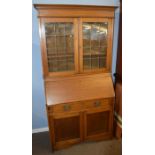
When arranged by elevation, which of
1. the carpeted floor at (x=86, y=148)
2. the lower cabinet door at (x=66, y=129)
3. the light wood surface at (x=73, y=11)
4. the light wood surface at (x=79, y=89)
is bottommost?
the carpeted floor at (x=86, y=148)

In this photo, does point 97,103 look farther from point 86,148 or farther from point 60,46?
point 60,46

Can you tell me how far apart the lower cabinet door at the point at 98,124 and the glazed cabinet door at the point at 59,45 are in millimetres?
674

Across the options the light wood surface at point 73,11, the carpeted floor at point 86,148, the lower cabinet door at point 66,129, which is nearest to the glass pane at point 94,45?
the light wood surface at point 73,11

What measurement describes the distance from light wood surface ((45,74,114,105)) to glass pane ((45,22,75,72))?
195 mm

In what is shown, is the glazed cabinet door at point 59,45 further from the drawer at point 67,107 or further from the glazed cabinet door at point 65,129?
the glazed cabinet door at point 65,129

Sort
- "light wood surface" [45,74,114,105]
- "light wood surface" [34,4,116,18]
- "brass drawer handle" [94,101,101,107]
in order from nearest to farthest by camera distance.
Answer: "light wood surface" [34,4,116,18], "light wood surface" [45,74,114,105], "brass drawer handle" [94,101,101,107]

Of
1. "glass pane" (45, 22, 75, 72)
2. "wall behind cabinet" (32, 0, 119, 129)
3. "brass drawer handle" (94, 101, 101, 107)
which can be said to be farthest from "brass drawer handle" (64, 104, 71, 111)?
"wall behind cabinet" (32, 0, 119, 129)

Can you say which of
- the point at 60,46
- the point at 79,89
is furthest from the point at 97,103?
the point at 60,46

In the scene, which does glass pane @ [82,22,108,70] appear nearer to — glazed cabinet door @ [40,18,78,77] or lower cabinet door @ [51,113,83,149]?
glazed cabinet door @ [40,18,78,77]

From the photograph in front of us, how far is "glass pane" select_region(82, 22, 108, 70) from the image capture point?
1.95 meters

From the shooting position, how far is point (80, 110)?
78.2 inches

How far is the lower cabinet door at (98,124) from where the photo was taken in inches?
81.6

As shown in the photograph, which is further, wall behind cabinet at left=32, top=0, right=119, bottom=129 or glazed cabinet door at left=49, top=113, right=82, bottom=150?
wall behind cabinet at left=32, top=0, right=119, bottom=129
